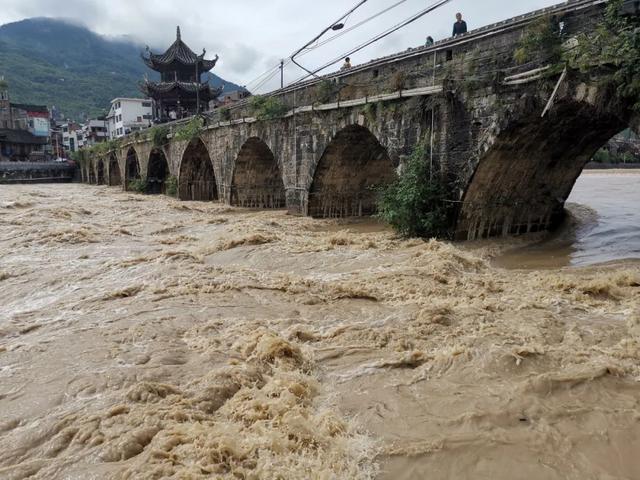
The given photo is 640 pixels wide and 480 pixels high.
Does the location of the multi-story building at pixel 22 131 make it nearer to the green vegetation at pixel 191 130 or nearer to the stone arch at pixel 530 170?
the green vegetation at pixel 191 130

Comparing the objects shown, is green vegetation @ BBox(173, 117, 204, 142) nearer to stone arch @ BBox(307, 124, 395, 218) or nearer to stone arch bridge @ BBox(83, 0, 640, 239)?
stone arch bridge @ BBox(83, 0, 640, 239)

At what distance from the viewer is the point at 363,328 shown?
5.58 meters

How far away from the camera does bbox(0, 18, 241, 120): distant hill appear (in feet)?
312

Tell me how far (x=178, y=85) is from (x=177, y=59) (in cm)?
286

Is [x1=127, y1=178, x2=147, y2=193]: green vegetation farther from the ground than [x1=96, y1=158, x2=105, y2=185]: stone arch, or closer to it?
closer to it

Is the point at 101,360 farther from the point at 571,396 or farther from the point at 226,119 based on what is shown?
the point at 226,119

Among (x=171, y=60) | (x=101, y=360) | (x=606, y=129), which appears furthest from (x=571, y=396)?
(x=171, y=60)

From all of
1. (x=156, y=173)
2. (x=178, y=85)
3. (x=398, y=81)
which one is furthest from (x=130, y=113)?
(x=398, y=81)

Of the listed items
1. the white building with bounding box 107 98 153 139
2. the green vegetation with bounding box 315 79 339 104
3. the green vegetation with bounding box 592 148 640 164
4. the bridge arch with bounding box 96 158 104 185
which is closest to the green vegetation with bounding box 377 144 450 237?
the green vegetation with bounding box 315 79 339 104

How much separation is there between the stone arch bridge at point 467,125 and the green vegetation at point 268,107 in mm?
171

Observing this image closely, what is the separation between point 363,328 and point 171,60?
3783cm

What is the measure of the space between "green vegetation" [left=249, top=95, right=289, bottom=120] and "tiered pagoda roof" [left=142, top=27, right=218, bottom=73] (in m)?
24.1

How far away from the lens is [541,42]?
778 cm

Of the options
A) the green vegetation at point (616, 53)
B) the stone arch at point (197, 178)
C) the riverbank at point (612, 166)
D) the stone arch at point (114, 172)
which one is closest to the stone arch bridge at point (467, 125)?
the green vegetation at point (616, 53)
